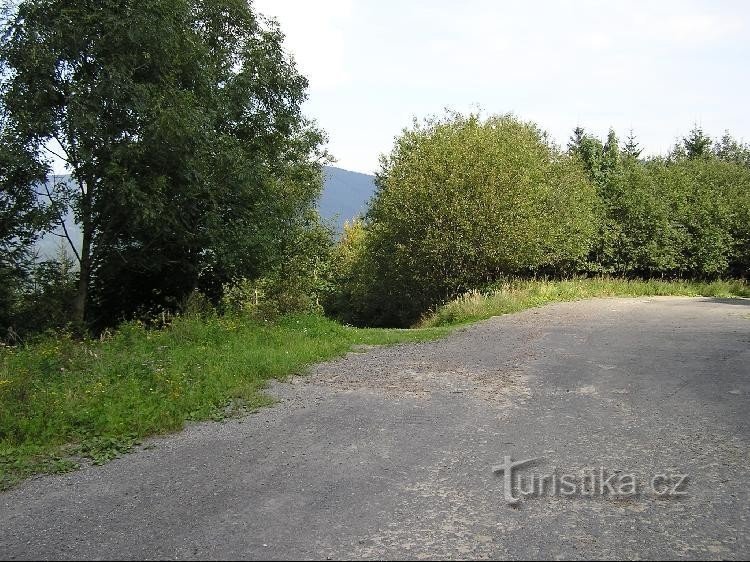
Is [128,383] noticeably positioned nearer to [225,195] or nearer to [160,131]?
[160,131]

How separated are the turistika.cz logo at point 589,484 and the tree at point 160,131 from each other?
10703 millimetres

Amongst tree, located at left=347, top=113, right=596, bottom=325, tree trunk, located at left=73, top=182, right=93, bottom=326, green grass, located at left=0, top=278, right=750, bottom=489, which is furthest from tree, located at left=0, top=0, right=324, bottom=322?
tree, located at left=347, top=113, right=596, bottom=325

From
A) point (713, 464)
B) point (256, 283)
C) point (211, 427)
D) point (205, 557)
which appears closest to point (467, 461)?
point (713, 464)

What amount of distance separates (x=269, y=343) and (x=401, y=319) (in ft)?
63.4

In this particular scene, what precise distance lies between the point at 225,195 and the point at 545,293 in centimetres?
1167

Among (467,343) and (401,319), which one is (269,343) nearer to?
(467,343)

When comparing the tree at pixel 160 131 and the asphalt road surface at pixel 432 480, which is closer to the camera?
the asphalt road surface at pixel 432 480

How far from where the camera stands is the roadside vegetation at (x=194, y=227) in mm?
7488

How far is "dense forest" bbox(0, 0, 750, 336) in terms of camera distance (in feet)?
42.0

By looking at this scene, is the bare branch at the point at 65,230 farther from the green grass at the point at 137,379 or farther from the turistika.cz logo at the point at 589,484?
the turistika.cz logo at the point at 589,484

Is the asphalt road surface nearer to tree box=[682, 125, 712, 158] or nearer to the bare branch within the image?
the bare branch

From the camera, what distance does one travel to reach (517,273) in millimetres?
27453

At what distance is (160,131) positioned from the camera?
1268cm

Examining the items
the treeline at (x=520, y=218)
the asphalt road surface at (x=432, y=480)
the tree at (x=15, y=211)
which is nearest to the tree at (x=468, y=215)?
the treeline at (x=520, y=218)
